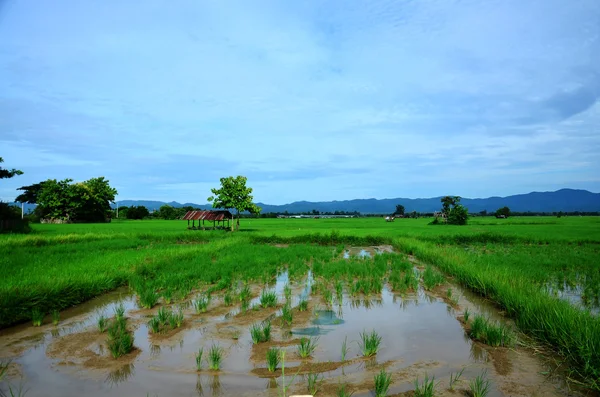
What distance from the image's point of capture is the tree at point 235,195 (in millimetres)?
32625

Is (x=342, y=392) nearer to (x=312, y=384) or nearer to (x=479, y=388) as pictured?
(x=312, y=384)

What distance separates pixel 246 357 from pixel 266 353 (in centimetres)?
31

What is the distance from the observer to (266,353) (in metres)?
4.89

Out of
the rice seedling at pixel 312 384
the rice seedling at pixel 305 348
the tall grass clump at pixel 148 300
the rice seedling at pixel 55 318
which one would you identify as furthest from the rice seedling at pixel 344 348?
the rice seedling at pixel 55 318

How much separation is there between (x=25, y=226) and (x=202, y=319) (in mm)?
27989

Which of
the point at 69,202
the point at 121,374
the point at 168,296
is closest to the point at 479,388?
the point at 121,374

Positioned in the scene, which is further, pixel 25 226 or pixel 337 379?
pixel 25 226

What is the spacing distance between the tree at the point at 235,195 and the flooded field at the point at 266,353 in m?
24.7

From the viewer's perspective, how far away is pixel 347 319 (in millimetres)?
6922

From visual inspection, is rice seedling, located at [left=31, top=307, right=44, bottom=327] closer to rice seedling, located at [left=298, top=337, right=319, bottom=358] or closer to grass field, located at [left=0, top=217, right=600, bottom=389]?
grass field, located at [left=0, top=217, right=600, bottom=389]

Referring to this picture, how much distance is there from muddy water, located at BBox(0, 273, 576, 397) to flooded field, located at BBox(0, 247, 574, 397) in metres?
0.02

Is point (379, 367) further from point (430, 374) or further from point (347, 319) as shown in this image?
point (347, 319)

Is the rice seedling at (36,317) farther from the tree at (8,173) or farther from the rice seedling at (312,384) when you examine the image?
the tree at (8,173)

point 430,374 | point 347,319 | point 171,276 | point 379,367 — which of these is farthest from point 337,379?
point 171,276
